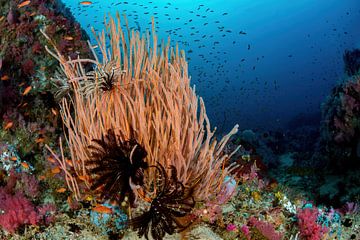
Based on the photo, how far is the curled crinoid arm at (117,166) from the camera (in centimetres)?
301

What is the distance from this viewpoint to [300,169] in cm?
1070

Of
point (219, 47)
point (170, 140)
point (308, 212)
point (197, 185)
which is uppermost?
point (170, 140)

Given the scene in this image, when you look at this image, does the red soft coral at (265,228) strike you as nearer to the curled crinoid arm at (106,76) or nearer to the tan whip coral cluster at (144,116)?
the tan whip coral cluster at (144,116)

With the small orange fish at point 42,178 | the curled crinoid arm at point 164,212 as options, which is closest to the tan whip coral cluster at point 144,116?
the curled crinoid arm at point 164,212

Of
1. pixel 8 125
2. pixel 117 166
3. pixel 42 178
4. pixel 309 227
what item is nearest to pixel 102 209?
pixel 117 166

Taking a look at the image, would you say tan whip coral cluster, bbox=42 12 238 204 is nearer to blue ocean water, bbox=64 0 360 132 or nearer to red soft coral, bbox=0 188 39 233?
red soft coral, bbox=0 188 39 233

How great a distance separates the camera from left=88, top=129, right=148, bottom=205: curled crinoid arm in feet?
9.89

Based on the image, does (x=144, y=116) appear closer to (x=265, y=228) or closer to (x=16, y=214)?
(x=16, y=214)

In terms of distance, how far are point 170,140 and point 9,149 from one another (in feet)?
9.70

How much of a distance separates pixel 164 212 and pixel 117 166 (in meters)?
0.66

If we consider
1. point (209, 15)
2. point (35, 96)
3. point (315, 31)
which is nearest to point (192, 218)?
point (35, 96)

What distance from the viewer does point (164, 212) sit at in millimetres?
3018

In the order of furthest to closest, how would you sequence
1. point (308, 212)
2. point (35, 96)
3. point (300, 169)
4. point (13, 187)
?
point (300, 169), point (35, 96), point (308, 212), point (13, 187)

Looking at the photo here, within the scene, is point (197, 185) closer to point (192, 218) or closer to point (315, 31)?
point (192, 218)
